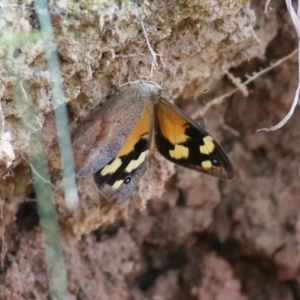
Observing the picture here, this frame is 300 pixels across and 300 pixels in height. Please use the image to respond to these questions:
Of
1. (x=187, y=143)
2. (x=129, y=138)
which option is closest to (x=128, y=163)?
(x=129, y=138)

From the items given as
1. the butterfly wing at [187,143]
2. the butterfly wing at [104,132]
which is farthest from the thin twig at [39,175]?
the butterfly wing at [187,143]

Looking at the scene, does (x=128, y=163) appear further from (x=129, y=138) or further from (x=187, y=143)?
(x=187, y=143)

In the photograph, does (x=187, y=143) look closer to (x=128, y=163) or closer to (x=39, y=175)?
(x=128, y=163)

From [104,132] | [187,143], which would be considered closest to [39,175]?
[104,132]

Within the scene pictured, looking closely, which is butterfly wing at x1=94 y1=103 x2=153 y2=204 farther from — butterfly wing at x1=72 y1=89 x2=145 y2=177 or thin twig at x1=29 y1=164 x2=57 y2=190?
thin twig at x1=29 y1=164 x2=57 y2=190

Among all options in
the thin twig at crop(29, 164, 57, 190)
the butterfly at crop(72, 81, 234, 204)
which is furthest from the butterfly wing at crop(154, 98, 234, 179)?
the thin twig at crop(29, 164, 57, 190)
